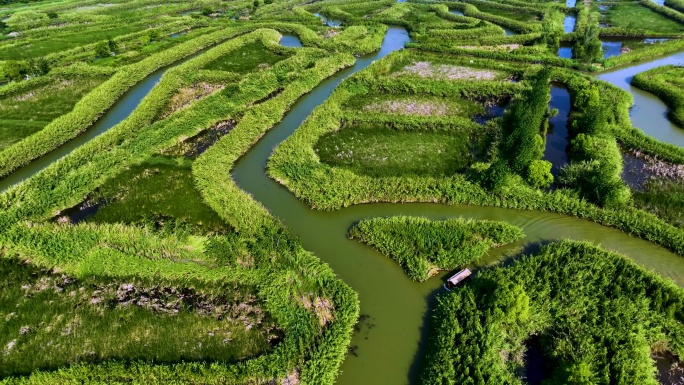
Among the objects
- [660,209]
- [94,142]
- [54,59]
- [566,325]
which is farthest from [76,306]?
[54,59]

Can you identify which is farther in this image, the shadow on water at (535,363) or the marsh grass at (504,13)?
the marsh grass at (504,13)

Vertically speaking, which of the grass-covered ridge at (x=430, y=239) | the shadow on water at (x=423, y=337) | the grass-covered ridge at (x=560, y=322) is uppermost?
the grass-covered ridge at (x=430, y=239)

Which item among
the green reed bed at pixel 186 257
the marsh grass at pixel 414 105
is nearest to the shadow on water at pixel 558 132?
the marsh grass at pixel 414 105

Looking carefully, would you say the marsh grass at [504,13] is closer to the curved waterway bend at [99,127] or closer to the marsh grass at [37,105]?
the curved waterway bend at [99,127]

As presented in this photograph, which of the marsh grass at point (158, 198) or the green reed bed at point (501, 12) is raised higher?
the green reed bed at point (501, 12)

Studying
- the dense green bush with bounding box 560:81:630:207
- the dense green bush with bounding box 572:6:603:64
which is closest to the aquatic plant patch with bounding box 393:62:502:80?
the dense green bush with bounding box 560:81:630:207

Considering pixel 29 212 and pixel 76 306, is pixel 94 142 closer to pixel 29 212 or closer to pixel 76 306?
pixel 29 212

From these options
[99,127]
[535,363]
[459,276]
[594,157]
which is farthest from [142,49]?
[535,363]
